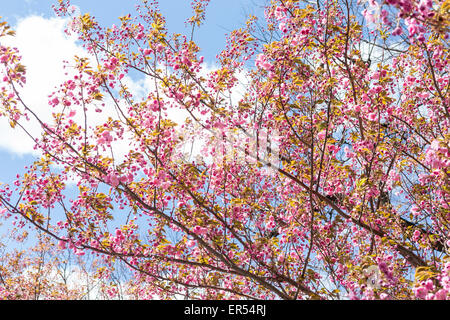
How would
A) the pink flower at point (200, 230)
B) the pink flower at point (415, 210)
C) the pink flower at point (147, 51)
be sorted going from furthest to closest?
the pink flower at point (415, 210) < the pink flower at point (147, 51) < the pink flower at point (200, 230)

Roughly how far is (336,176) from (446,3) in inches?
118

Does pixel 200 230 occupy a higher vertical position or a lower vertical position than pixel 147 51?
lower

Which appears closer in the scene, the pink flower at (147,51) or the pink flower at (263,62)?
the pink flower at (263,62)

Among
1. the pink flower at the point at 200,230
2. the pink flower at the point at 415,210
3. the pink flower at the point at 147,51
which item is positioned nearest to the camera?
the pink flower at the point at 200,230

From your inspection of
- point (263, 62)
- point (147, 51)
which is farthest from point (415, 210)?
point (147, 51)

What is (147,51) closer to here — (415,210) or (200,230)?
(200,230)

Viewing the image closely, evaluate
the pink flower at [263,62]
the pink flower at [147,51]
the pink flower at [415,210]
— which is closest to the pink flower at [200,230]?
the pink flower at [263,62]

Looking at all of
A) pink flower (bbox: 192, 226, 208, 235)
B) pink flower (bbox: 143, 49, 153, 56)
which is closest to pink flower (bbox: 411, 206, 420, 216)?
pink flower (bbox: 192, 226, 208, 235)

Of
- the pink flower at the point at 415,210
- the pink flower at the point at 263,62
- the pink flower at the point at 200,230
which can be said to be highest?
the pink flower at the point at 263,62

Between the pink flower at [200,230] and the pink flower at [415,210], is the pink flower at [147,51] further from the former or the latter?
the pink flower at [415,210]

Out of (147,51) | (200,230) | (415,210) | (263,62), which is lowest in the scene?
(200,230)

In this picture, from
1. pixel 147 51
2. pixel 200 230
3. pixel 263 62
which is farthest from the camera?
pixel 147 51

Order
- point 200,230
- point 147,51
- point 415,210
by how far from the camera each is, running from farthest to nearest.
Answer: point 415,210
point 147,51
point 200,230

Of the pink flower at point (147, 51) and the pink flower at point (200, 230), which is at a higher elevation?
the pink flower at point (147, 51)
